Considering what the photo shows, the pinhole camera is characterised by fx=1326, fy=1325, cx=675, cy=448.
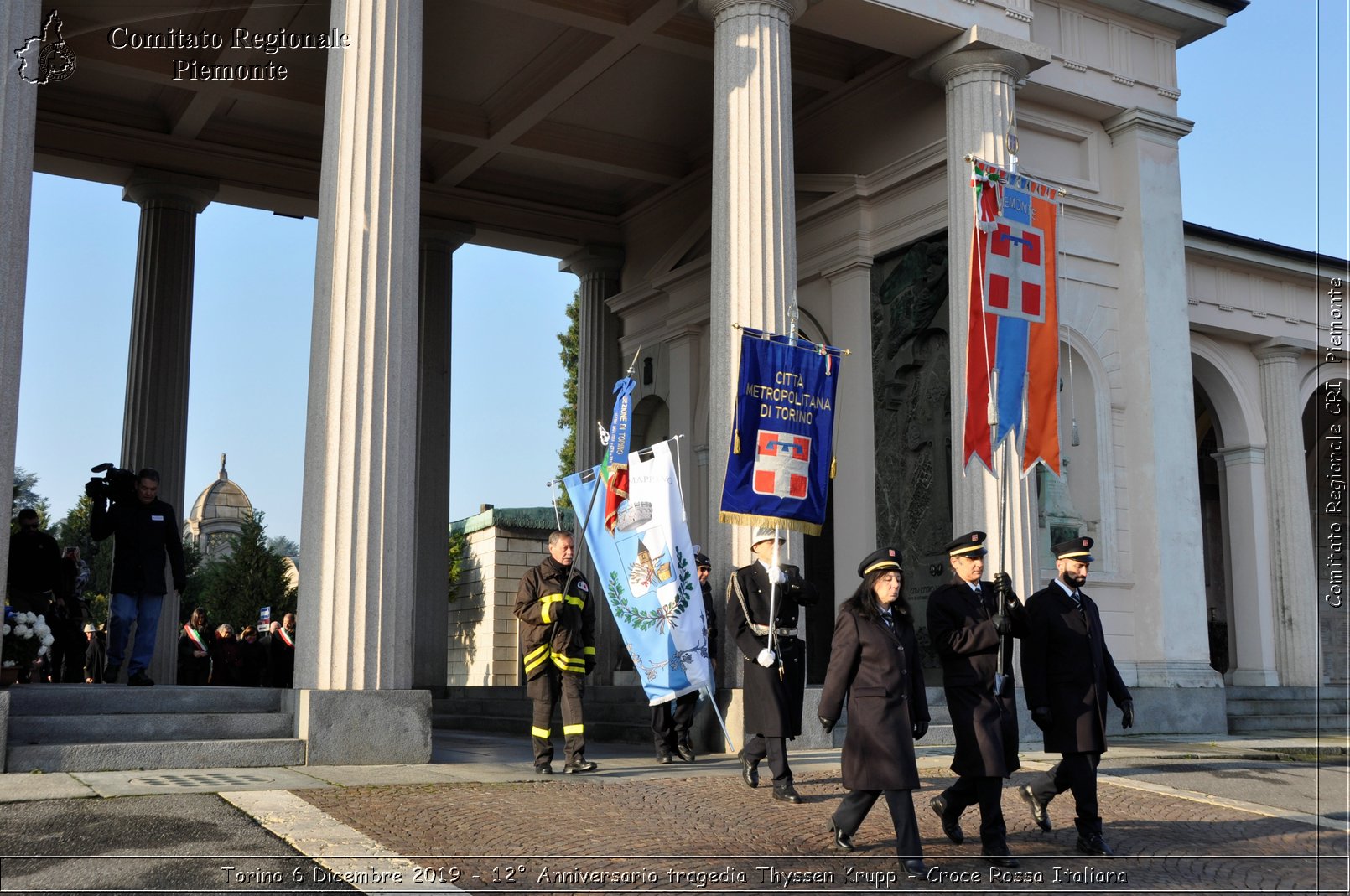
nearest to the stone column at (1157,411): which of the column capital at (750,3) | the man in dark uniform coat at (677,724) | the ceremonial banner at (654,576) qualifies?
the column capital at (750,3)

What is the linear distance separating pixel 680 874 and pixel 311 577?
16.6 feet

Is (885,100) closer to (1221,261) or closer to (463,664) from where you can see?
(1221,261)

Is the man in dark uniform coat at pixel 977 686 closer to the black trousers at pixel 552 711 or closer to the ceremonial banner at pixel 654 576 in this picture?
the black trousers at pixel 552 711

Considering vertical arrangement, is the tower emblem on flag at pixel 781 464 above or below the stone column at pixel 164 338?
below

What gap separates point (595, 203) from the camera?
23.8 m

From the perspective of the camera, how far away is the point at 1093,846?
7699 millimetres

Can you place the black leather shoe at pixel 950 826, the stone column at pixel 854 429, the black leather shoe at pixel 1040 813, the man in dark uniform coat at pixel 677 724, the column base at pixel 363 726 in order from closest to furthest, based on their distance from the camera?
the black leather shoe at pixel 950 826 < the black leather shoe at pixel 1040 813 < the column base at pixel 363 726 < the man in dark uniform coat at pixel 677 724 < the stone column at pixel 854 429

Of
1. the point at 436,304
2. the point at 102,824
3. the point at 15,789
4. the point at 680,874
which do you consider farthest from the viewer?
the point at 436,304

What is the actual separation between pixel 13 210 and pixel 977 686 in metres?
7.69

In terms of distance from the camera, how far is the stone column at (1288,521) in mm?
21578

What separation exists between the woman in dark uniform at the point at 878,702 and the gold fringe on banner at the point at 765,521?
4.78 metres

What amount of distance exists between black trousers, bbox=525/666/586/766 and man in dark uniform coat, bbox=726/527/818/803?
1279 mm

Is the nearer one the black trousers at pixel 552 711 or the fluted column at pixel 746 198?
the black trousers at pixel 552 711

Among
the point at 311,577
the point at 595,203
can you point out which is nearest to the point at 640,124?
the point at 595,203
